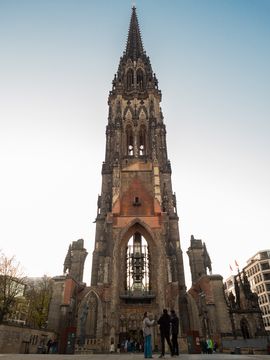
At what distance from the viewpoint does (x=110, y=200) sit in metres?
30.9

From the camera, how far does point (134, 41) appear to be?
50.5m

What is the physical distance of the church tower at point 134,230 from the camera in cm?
2377

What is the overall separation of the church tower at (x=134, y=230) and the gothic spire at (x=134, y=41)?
34.3 ft

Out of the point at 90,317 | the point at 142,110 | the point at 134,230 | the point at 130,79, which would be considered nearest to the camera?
the point at 90,317

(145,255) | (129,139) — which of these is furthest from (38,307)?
(129,139)

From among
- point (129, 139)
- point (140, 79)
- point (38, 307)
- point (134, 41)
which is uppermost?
point (134, 41)

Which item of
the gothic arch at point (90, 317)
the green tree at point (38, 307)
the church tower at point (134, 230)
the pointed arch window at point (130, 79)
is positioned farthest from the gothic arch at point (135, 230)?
the pointed arch window at point (130, 79)

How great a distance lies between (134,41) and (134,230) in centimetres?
3787

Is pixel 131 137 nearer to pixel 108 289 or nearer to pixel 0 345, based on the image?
pixel 108 289

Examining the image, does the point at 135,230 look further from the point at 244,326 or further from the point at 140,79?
the point at 140,79

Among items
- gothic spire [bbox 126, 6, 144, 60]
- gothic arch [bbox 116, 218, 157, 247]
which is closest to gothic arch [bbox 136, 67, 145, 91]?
gothic spire [bbox 126, 6, 144, 60]

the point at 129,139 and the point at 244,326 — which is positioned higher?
the point at 129,139

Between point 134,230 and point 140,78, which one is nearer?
point 134,230

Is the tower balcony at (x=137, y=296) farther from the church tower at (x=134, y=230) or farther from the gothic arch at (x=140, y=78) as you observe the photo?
the gothic arch at (x=140, y=78)
